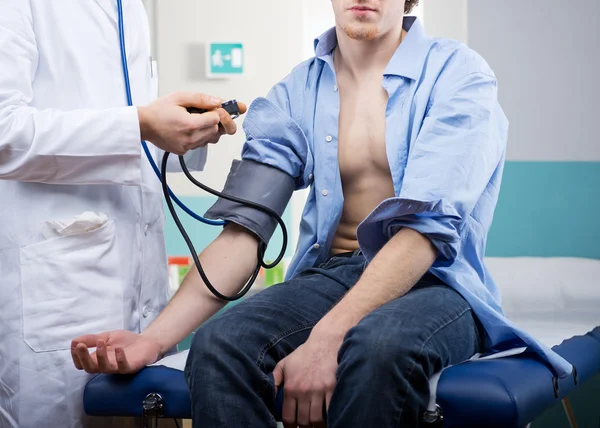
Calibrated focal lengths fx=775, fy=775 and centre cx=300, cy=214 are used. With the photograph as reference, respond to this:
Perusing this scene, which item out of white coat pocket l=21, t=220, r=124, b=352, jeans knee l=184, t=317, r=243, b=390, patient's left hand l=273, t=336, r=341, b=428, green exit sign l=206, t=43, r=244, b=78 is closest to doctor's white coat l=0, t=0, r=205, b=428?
white coat pocket l=21, t=220, r=124, b=352

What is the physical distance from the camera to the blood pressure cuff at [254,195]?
5.39 feet

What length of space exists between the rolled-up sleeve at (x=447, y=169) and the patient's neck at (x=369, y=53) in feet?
0.72

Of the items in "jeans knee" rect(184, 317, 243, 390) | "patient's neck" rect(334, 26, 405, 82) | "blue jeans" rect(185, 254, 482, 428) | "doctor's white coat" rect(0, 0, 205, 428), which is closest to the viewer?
"blue jeans" rect(185, 254, 482, 428)

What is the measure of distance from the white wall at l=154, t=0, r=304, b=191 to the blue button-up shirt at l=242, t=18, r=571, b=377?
1550mm

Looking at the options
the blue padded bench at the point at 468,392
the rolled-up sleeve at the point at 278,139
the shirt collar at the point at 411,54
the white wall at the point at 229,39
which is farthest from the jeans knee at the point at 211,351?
the white wall at the point at 229,39

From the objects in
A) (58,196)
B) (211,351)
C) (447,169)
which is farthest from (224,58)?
(211,351)

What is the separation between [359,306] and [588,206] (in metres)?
1.89

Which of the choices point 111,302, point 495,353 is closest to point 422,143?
point 495,353

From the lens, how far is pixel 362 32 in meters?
1.69

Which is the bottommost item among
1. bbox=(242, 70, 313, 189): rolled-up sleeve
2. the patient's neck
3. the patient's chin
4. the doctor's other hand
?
bbox=(242, 70, 313, 189): rolled-up sleeve

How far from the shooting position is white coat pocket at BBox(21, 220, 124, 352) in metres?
1.45

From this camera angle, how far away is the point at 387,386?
3.87 feet

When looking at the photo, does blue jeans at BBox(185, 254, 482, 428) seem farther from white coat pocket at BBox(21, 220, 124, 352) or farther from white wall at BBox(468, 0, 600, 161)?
white wall at BBox(468, 0, 600, 161)

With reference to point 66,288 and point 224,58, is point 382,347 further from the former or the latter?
point 224,58
